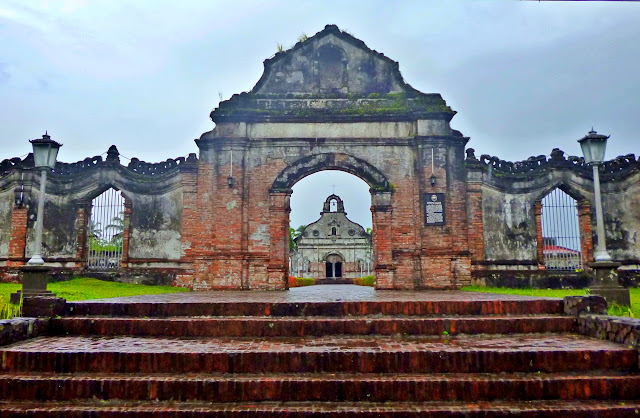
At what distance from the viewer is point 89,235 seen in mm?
16125

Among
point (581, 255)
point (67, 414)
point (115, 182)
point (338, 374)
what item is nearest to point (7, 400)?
point (67, 414)

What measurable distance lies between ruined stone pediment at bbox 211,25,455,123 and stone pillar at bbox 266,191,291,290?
2.36 m

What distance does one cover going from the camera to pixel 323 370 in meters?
5.06

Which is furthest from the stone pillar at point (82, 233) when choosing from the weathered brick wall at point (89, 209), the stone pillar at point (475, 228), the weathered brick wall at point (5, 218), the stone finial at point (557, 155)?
the stone finial at point (557, 155)

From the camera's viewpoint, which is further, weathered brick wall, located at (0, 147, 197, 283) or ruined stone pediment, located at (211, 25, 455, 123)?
weathered brick wall, located at (0, 147, 197, 283)

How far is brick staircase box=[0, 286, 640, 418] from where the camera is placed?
4.45 meters

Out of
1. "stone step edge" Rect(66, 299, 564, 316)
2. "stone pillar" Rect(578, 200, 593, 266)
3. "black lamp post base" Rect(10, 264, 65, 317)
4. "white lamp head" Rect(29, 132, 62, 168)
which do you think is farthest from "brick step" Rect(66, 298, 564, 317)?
"stone pillar" Rect(578, 200, 593, 266)

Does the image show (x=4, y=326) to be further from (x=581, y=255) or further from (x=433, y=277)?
(x=581, y=255)

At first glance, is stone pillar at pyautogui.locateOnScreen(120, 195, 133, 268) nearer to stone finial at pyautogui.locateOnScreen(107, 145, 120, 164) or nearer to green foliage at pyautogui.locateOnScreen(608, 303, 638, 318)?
stone finial at pyautogui.locateOnScreen(107, 145, 120, 164)

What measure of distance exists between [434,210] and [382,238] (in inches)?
65.0

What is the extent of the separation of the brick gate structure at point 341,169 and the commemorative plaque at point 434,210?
0.03m

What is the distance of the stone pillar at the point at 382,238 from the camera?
12898 millimetres

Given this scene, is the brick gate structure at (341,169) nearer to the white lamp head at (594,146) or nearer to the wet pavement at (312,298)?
the wet pavement at (312,298)

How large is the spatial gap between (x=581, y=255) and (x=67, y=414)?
51.3 feet
